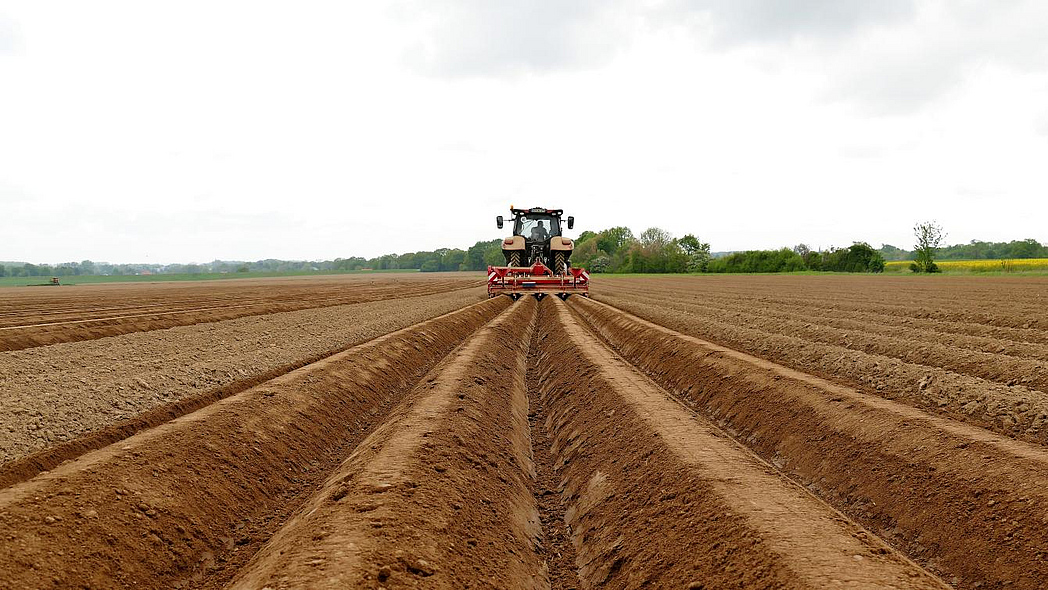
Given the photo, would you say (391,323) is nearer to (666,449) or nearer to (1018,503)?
(666,449)

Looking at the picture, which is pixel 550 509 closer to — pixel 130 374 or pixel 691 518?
pixel 691 518

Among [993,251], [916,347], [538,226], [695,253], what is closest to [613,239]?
[695,253]

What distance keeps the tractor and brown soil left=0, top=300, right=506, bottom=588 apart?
43.5ft

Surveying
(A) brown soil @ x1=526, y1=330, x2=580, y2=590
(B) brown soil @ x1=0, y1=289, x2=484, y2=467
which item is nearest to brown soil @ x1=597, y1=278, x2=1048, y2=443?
(A) brown soil @ x1=526, y1=330, x2=580, y2=590

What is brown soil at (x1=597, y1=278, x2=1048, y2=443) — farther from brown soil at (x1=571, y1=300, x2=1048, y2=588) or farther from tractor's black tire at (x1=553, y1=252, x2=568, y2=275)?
tractor's black tire at (x1=553, y1=252, x2=568, y2=275)

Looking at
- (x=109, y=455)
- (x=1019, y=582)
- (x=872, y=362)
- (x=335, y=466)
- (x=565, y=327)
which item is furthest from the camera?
(x=565, y=327)

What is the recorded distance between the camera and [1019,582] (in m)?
3.04

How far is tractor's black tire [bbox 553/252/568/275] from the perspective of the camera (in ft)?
70.0

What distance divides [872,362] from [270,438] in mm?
7048

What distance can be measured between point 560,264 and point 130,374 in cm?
1562

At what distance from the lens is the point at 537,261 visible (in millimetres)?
21859

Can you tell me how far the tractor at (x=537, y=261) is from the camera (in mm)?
19938

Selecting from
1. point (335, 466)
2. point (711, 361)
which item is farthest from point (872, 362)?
point (335, 466)

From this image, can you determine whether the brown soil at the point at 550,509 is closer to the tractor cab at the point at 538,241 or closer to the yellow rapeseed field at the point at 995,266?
the tractor cab at the point at 538,241
